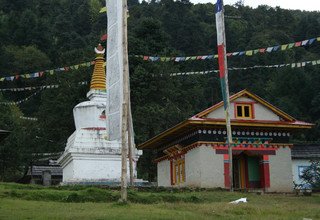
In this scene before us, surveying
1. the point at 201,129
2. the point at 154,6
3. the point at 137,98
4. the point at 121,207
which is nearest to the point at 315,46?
the point at 137,98

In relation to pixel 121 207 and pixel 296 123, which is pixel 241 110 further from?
pixel 121 207

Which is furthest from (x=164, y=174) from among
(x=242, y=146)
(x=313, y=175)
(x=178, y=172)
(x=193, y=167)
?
(x=313, y=175)

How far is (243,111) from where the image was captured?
3391cm

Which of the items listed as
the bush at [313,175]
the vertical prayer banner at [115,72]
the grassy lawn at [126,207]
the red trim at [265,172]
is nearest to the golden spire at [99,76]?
the red trim at [265,172]

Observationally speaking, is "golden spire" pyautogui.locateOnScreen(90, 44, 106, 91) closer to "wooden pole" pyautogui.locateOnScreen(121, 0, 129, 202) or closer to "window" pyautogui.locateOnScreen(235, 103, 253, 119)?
"window" pyautogui.locateOnScreen(235, 103, 253, 119)

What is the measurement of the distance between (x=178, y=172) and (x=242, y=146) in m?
5.29

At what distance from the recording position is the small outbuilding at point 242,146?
32625mm

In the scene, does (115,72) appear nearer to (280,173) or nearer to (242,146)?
(242,146)

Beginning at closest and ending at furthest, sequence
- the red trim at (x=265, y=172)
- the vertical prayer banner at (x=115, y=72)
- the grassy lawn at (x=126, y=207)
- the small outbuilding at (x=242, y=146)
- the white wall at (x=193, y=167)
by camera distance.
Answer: the grassy lawn at (x=126, y=207), the vertical prayer banner at (x=115, y=72), the small outbuilding at (x=242, y=146), the white wall at (x=193, y=167), the red trim at (x=265, y=172)

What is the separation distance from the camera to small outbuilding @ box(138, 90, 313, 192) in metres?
32.6

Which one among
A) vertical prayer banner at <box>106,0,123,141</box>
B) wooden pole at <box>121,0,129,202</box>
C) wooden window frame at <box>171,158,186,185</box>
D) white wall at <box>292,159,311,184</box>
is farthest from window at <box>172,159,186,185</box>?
wooden pole at <box>121,0,129,202</box>

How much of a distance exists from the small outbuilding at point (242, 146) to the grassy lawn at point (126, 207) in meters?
7.49

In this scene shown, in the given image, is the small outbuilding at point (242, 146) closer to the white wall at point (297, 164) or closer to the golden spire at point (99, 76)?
the golden spire at point (99, 76)

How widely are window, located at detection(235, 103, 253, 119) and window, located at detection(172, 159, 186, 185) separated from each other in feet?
15.8
